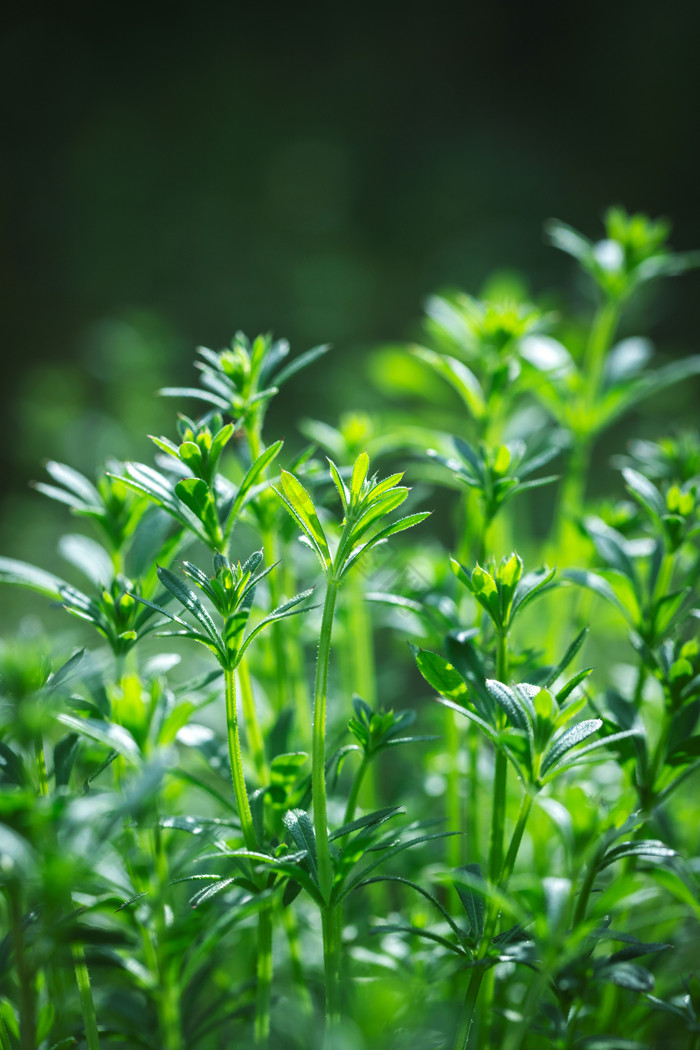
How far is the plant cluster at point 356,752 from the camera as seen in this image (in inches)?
17.9

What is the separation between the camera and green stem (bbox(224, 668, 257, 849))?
1.55ft

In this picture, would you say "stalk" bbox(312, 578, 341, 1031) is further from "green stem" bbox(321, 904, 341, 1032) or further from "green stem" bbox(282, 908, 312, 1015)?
"green stem" bbox(282, 908, 312, 1015)

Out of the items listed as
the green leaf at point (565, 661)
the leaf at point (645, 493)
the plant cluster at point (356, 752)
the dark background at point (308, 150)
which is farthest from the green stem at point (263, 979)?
the dark background at point (308, 150)

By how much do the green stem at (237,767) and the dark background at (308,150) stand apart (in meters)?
1.81

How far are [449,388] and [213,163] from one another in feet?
4.06

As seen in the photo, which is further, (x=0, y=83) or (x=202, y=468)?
(x=0, y=83)

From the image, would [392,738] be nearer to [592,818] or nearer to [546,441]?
[592,818]

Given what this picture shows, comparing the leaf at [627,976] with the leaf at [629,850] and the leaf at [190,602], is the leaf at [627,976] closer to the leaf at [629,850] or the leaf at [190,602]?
the leaf at [629,850]

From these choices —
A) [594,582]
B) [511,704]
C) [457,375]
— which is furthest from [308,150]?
[511,704]

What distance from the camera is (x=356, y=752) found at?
2.08ft

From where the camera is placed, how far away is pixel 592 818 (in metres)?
0.44

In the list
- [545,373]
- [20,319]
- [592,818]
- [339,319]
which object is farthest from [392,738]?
[20,319]

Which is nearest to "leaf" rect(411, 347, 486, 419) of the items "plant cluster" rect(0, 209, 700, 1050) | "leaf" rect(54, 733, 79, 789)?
"plant cluster" rect(0, 209, 700, 1050)

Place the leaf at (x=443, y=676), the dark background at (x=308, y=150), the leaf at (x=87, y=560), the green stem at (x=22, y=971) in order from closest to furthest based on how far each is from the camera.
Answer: the green stem at (x=22, y=971) < the leaf at (x=443, y=676) < the leaf at (x=87, y=560) < the dark background at (x=308, y=150)
